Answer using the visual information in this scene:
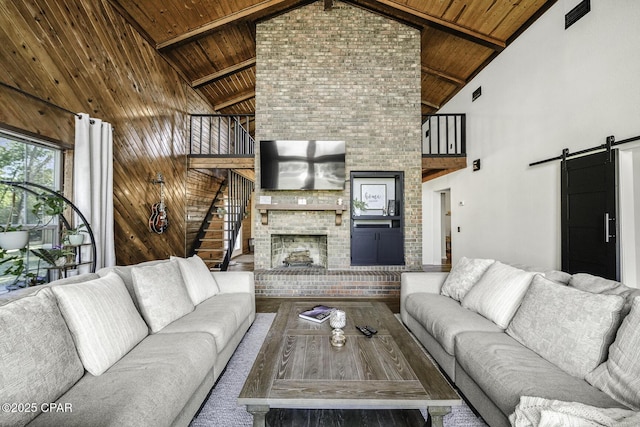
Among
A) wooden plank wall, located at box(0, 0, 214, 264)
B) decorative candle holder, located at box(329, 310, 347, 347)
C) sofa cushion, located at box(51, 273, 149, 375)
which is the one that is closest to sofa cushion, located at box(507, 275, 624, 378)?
decorative candle holder, located at box(329, 310, 347, 347)

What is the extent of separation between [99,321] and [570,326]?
98.3 inches

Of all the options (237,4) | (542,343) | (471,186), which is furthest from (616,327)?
(237,4)

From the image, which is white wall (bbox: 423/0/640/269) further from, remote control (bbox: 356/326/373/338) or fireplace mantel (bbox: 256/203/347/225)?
remote control (bbox: 356/326/373/338)

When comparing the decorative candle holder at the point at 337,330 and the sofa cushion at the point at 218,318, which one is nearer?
the decorative candle holder at the point at 337,330

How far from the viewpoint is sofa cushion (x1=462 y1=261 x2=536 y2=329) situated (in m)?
2.03

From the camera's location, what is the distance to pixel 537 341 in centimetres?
165

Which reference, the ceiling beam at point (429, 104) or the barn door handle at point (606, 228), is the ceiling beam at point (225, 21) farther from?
the barn door handle at point (606, 228)

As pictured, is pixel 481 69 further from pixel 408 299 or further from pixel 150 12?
pixel 150 12

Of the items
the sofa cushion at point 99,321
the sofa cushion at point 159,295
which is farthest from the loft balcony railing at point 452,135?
the sofa cushion at point 99,321

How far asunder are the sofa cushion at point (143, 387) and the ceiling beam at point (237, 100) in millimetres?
6559

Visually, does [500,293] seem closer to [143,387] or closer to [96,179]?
[143,387]

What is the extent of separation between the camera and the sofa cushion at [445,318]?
201cm

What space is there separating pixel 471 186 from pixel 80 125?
19.1 ft

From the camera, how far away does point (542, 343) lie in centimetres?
162
